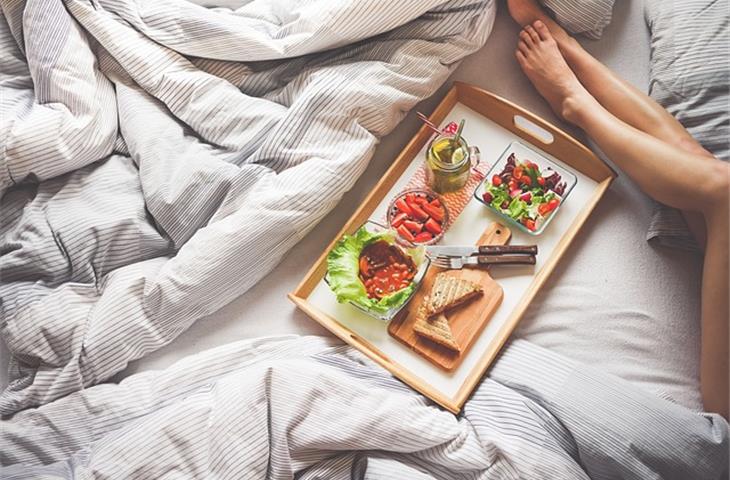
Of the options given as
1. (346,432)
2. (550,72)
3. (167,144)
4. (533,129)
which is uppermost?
(550,72)

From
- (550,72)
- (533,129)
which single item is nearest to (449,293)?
(533,129)

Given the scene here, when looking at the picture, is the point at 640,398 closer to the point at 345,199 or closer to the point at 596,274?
the point at 596,274

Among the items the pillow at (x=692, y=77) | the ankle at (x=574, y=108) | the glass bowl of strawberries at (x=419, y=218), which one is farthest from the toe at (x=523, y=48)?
the glass bowl of strawberries at (x=419, y=218)

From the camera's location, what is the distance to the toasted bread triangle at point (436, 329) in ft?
3.68

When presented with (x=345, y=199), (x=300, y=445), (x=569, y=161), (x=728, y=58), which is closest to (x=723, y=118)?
(x=728, y=58)

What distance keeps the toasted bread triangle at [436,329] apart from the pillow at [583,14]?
2.07 ft

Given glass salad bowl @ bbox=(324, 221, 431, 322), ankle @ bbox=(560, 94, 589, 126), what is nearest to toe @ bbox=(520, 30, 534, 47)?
ankle @ bbox=(560, 94, 589, 126)

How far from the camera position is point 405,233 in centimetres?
120

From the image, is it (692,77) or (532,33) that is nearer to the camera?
(692,77)

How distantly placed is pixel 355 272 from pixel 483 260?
0.23 m

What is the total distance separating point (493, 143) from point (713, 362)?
53 cm

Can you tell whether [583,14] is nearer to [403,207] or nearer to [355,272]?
[403,207]

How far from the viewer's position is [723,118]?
117cm

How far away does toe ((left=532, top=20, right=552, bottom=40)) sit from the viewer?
4.29ft
